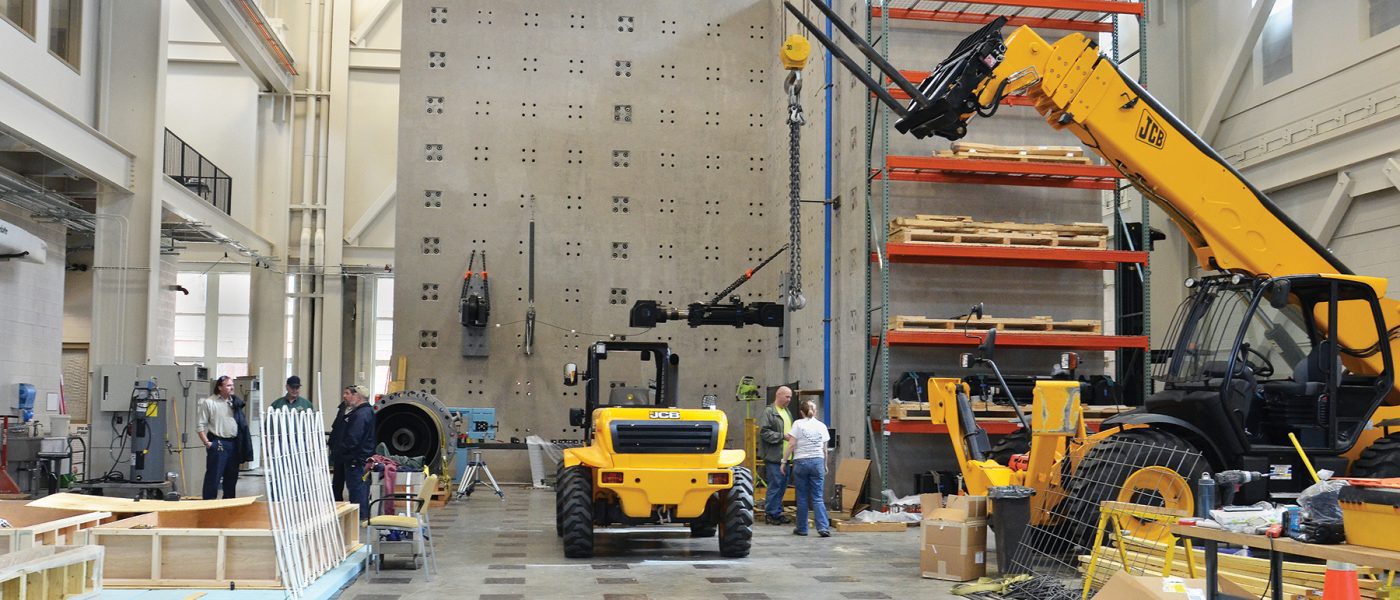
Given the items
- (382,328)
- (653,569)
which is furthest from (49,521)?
(382,328)

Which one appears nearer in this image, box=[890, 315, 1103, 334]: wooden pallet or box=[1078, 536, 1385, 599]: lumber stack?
box=[1078, 536, 1385, 599]: lumber stack

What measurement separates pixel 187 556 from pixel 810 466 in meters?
6.88

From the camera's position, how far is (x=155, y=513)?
872 cm

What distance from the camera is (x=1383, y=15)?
15289 millimetres

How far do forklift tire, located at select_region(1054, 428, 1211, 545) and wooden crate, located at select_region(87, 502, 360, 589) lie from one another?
20.1ft

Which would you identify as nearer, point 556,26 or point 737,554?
point 737,554

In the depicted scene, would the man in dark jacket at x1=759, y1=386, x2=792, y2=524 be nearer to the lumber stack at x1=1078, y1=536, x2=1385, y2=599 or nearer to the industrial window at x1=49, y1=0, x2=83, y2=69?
the lumber stack at x1=1078, y1=536, x2=1385, y2=599

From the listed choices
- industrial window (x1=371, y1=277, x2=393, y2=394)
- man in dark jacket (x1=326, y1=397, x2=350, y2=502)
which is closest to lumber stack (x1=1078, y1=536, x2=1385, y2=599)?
man in dark jacket (x1=326, y1=397, x2=350, y2=502)

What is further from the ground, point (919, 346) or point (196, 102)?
point (196, 102)

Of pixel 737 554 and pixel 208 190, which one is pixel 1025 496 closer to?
pixel 737 554

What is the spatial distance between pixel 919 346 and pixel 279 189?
20.1 m

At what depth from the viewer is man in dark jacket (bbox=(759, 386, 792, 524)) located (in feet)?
44.9

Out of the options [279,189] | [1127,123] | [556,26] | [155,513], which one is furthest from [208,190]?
[1127,123]

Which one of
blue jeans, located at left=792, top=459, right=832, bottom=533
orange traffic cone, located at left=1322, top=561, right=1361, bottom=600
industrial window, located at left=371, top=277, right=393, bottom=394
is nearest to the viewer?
orange traffic cone, located at left=1322, top=561, right=1361, bottom=600
